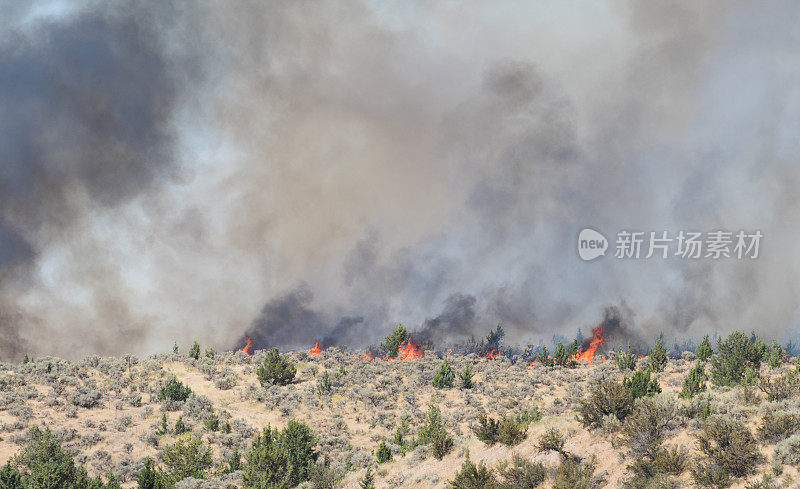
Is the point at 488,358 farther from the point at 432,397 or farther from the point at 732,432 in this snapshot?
the point at 732,432

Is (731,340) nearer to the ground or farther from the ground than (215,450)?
farther from the ground

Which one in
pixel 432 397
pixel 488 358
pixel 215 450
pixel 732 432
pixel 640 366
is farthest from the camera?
pixel 488 358

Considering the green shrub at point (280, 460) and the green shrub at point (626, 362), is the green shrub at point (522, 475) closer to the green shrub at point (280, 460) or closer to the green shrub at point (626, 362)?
the green shrub at point (280, 460)

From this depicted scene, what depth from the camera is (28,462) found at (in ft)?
115

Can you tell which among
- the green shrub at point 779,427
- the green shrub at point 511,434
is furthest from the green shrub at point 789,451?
the green shrub at point 511,434

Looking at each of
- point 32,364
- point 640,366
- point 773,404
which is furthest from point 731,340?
point 32,364

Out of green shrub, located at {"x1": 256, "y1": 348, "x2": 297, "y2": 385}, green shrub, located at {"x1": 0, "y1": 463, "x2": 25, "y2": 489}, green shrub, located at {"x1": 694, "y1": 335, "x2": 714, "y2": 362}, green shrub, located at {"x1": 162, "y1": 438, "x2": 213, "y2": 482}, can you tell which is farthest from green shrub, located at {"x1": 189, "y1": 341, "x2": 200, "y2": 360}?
green shrub, located at {"x1": 694, "y1": 335, "x2": 714, "y2": 362}

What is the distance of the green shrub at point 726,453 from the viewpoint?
826 inches

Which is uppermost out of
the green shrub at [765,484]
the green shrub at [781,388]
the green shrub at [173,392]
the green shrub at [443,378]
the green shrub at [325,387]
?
the green shrub at [443,378]

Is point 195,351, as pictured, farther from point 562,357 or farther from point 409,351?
point 562,357

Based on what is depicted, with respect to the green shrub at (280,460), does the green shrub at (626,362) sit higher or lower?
higher

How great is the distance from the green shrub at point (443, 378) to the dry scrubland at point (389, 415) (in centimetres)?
67

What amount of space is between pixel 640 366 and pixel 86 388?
51.6m

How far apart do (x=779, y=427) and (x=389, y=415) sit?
109 feet
